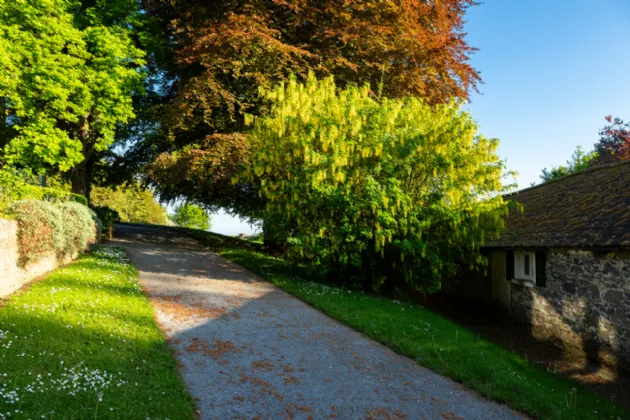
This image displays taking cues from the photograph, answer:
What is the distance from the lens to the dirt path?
16.6ft

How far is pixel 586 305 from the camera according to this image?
948cm

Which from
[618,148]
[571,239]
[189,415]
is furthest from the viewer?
[618,148]

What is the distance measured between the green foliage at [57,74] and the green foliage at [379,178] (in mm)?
6683

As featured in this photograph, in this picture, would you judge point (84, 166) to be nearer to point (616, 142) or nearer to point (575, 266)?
point (575, 266)

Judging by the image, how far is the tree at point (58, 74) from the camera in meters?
13.1

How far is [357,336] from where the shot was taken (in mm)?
7930

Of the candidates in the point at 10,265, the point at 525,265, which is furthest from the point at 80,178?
the point at 525,265

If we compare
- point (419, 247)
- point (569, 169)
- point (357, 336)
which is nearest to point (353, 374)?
point (357, 336)

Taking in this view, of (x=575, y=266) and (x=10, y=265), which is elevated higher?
(x=575, y=266)

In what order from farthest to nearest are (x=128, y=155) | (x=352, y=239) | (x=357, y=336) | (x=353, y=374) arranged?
(x=128, y=155)
(x=352, y=239)
(x=357, y=336)
(x=353, y=374)

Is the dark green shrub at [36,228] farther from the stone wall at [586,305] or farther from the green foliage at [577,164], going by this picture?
Result: the green foliage at [577,164]

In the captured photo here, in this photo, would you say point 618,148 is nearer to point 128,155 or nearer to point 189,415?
point 128,155

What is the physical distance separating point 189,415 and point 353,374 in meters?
2.55

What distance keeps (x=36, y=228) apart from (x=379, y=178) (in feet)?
28.4
